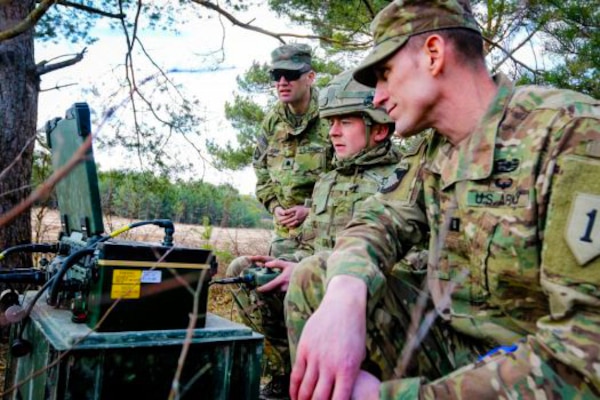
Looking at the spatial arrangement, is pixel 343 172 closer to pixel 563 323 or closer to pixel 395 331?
pixel 395 331

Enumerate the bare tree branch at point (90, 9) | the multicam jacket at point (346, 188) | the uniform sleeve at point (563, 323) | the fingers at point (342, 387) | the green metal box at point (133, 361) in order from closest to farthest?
the uniform sleeve at point (563, 323) → the fingers at point (342, 387) → the green metal box at point (133, 361) → the multicam jacket at point (346, 188) → the bare tree branch at point (90, 9)

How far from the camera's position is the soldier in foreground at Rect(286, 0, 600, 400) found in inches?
44.6

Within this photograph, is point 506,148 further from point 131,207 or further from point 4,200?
point 131,207

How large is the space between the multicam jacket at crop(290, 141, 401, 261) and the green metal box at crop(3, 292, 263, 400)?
38.8 inches

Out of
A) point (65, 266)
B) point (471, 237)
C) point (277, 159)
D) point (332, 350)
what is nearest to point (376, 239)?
point (471, 237)

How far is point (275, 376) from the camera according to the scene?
300 cm

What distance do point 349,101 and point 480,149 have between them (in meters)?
1.46

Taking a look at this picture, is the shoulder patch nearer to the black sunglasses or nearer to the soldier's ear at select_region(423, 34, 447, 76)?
the soldier's ear at select_region(423, 34, 447, 76)

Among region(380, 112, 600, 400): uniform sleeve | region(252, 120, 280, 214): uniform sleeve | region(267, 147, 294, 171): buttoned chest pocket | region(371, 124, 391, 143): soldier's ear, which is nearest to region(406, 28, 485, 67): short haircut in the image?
region(380, 112, 600, 400): uniform sleeve

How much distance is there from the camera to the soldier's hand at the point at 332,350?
124 cm

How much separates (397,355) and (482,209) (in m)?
0.54

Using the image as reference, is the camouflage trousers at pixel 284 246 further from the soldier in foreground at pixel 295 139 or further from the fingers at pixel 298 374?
the fingers at pixel 298 374

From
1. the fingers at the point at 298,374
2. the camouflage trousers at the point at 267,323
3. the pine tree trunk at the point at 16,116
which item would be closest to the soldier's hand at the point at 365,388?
the fingers at the point at 298,374

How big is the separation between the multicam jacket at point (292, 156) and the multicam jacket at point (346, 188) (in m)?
0.88
